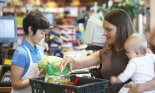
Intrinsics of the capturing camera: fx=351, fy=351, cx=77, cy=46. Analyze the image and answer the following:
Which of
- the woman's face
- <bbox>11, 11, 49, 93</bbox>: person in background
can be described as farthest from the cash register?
the woman's face

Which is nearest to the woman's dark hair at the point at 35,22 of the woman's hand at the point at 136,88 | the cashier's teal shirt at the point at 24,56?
the cashier's teal shirt at the point at 24,56

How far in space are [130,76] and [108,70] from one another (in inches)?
11.6

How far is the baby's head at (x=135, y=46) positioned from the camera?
99.1 inches

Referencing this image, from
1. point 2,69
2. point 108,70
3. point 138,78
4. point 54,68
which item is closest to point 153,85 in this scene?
point 138,78

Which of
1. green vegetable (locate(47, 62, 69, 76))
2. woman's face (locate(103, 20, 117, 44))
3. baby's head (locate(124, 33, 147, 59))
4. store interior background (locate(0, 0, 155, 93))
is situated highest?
woman's face (locate(103, 20, 117, 44))

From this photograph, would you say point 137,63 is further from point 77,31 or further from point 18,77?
point 77,31

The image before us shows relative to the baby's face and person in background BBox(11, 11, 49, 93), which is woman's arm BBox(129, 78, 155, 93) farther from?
person in background BBox(11, 11, 49, 93)

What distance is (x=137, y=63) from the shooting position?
2543 millimetres

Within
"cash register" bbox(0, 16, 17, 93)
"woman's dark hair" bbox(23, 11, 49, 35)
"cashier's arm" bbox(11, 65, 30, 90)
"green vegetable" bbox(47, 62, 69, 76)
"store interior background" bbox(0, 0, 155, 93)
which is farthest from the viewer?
"store interior background" bbox(0, 0, 155, 93)

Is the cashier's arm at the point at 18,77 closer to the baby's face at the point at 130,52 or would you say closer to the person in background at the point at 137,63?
the person in background at the point at 137,63

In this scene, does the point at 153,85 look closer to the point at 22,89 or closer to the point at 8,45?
the point at 22,89

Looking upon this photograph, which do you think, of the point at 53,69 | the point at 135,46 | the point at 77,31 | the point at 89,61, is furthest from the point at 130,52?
the point at 77,31

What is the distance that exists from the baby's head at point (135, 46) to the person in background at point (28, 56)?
714 mm

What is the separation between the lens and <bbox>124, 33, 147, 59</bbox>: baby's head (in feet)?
8.26
